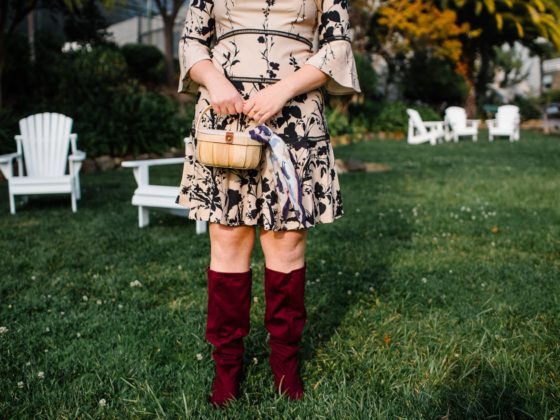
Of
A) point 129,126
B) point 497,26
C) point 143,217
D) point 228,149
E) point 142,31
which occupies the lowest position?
point 143,217

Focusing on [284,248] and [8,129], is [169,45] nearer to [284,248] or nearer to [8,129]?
[8,129]

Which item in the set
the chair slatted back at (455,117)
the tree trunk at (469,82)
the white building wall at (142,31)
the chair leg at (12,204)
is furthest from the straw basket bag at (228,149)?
the tree trunk at (469,82)

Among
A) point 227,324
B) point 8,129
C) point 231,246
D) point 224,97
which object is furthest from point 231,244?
point 8,129

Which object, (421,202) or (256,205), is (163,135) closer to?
(421,202)

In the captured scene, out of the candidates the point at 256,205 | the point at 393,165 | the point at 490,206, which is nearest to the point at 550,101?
the point at 393,165

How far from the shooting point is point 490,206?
218 inches

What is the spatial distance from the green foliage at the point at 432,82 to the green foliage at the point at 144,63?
1089 cm

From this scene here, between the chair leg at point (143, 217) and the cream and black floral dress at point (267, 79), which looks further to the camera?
the chair leg at point (143, 217)

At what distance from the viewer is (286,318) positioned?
185 centimetres

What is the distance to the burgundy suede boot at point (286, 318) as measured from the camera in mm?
1840

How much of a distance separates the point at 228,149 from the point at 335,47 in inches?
19.5

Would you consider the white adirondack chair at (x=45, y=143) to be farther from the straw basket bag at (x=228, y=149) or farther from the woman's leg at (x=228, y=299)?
the straw basket bag at (x=228, y=149)

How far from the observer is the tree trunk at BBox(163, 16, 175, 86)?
1419 centimetres

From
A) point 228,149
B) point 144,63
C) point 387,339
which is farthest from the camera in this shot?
point 144,63
